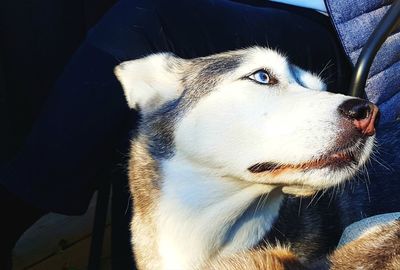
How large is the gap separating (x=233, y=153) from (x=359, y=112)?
352 mm

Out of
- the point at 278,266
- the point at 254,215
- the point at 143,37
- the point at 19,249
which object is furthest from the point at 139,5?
the point at 19,249

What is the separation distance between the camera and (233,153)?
184cm

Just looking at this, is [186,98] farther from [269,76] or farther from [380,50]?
[380,50]

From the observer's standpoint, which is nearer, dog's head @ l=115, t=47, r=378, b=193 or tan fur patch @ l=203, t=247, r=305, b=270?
tan fur patch @ l=203, t=247, r=305, b=270

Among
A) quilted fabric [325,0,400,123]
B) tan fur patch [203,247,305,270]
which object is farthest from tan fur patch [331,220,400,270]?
quilted fabric [325,0,400,123]

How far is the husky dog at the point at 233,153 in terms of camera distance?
5.75 feet

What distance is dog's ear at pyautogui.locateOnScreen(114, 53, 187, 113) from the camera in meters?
2.09

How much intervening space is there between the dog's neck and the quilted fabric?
0.69 metres

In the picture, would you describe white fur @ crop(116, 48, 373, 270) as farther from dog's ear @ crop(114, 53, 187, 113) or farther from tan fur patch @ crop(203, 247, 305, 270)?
tan fur patch @ crop(203, 247, 305, 270)

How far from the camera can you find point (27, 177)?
1.98 metres

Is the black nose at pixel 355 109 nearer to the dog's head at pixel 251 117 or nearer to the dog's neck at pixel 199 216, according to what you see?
A: the dog's head at pixel 251 117

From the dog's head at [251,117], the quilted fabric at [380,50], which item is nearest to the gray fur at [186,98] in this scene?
the dog's head at [251,117]

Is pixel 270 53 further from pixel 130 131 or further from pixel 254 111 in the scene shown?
pixel 130 131

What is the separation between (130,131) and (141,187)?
19 cm
